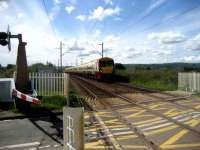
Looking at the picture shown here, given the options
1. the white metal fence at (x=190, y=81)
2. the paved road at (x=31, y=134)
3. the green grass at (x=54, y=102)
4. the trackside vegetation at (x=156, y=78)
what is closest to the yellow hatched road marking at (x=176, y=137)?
the paved road at (x=31, y=134)

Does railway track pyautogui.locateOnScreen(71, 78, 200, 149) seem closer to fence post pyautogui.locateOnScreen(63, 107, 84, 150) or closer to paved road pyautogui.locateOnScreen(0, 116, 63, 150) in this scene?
paved road pyautogui.locateOnScreen(0, 116, 63, 150)

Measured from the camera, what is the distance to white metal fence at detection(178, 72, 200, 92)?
26.1m

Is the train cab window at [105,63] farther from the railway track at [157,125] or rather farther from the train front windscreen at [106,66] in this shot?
the railway track at [157,125]

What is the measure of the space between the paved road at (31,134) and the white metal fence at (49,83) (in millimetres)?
5700

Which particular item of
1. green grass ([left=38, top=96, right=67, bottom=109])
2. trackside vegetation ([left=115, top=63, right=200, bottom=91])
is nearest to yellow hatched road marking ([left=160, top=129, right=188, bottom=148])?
green grass ([left=38, top=96, right=67, bottom=109])

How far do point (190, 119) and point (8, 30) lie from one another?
792 centimetres

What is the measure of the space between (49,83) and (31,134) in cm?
887

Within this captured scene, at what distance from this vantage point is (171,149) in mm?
7891

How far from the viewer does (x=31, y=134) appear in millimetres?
9859

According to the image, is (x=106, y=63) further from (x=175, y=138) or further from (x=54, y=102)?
(x=175, y=138)

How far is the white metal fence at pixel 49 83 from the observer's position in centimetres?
1817

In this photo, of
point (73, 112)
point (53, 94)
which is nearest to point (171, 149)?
point (73, 112)

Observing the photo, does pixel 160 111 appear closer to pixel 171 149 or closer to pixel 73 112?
pixel 171 149

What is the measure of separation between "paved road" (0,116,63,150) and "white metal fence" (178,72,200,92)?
1609 cm
